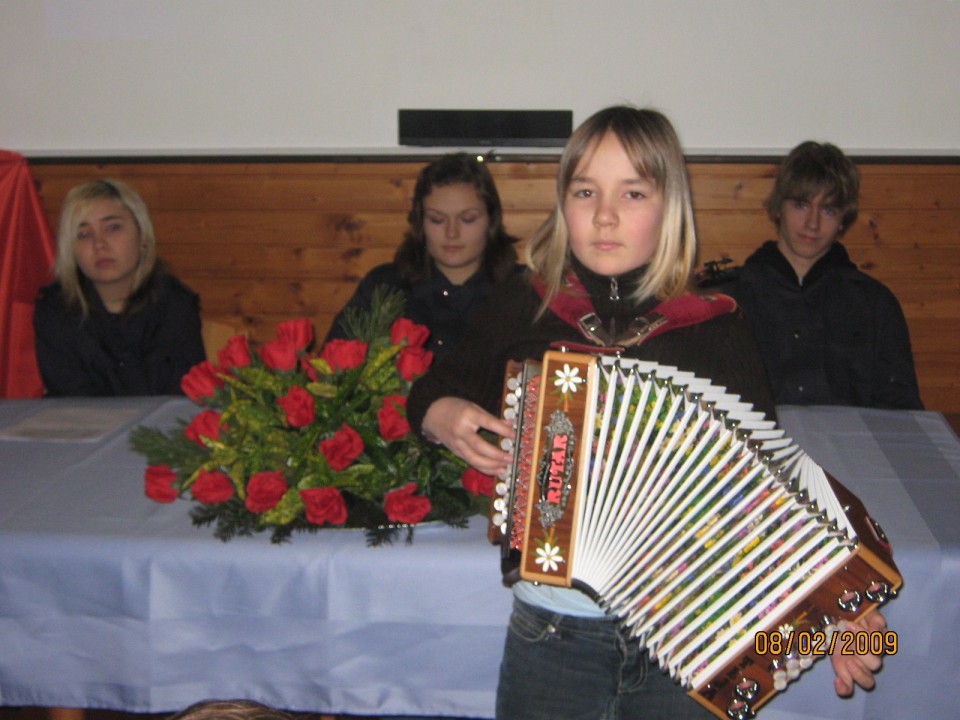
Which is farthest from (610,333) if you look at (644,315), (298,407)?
(298,407)

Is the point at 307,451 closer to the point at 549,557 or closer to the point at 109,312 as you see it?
the point at 549,557

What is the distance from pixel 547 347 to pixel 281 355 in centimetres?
58

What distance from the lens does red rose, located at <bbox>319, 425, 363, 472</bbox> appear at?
1667 mm

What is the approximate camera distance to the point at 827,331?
119 inches

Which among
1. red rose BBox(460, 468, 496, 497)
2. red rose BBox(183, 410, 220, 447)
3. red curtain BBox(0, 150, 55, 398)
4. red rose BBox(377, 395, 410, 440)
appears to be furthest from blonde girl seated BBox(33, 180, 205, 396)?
red rose BBox(460, 468, 496, 497)

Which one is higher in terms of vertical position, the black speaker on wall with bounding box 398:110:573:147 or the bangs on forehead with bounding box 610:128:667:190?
the black speaker on wall with bounding box 398:110:573:147

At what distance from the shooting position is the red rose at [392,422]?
1.73 m

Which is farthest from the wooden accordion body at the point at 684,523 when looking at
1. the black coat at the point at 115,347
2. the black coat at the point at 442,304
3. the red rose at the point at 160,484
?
the black coat at the point at 115,347

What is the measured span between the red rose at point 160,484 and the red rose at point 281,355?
292 mm

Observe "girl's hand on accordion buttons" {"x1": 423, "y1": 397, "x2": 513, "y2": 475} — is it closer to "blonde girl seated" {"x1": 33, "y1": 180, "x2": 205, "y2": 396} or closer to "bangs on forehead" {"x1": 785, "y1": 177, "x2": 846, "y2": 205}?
"blonde girl seated" {"x1": 33, "y1": 180, "x2": 205, "y2": 396}

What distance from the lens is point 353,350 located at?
1792mm

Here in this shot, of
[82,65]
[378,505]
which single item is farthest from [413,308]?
[82,65]

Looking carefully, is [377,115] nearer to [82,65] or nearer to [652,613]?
[82,65]

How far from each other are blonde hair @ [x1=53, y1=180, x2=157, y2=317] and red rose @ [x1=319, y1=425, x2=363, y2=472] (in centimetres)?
152
